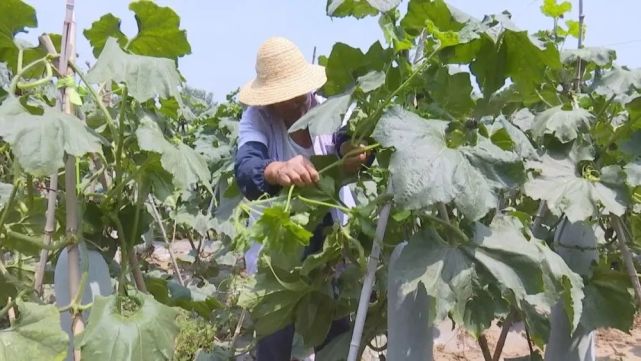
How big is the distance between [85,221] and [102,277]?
0.19 meters

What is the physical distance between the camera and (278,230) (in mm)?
1562

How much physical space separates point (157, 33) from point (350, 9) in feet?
1.53

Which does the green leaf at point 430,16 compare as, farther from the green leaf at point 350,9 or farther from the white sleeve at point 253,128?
the white sleeve at point 253,128

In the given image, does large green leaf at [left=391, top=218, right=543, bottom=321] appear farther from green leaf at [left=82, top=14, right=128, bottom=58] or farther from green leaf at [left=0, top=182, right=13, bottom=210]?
green leaf at [left=0, top=182, right=13, bottom=210]

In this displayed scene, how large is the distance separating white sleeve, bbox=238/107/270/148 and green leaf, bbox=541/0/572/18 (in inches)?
47.2

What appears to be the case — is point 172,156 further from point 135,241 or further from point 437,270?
point 437,270

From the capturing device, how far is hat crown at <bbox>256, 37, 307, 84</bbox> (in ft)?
6.80

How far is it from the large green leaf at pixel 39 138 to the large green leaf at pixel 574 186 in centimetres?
121

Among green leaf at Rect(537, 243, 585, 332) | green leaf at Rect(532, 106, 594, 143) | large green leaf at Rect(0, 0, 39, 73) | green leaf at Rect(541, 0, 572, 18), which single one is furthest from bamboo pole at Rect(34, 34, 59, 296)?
green leaf at Rect(541, 0, 572, 18)

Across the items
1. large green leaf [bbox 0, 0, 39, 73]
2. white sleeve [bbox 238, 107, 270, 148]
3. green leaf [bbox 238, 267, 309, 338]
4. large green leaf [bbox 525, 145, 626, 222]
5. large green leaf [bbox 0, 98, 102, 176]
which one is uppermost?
large green leaf [bbox 0, 0, 39, 73]

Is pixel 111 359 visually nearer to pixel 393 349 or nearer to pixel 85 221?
pixel 85 221

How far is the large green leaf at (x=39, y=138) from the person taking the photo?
4.25 ft

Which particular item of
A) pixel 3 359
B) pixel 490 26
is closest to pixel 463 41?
pixel 490 26

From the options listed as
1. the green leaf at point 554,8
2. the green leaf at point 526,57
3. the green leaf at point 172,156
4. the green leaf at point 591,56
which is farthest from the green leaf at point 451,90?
the green leaf at point 554,8
